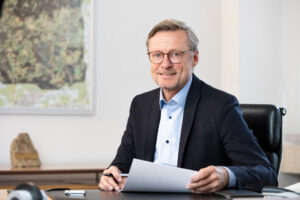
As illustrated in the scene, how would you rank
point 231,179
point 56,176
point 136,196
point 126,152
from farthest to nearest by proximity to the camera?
point 56,176 < point 126,152 < point 231,179 < point 136,196

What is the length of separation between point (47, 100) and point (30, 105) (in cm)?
16

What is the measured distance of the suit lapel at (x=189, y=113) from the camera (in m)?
2.27

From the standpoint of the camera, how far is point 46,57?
15.1 ft

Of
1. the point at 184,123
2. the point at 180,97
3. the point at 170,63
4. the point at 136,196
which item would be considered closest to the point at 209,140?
the point at 184,123

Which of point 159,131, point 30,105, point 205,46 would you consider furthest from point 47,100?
point 159,131

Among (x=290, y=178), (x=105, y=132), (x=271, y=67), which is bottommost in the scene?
(x=290, y=178)

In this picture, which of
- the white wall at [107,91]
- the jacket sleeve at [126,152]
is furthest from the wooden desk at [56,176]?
the jacket sleeve at [126,152]

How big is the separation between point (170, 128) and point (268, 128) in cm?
62

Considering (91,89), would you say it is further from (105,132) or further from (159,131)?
(159,131)

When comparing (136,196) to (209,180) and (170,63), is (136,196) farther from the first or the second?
(170,63)

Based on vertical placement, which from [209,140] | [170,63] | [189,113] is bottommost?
[209,140]

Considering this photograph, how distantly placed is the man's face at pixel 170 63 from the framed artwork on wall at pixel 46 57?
7.67 ft

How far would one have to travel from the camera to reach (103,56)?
483cm

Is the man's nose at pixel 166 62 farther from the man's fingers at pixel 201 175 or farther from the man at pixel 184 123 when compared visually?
the man's fingers at pixel 201 175
